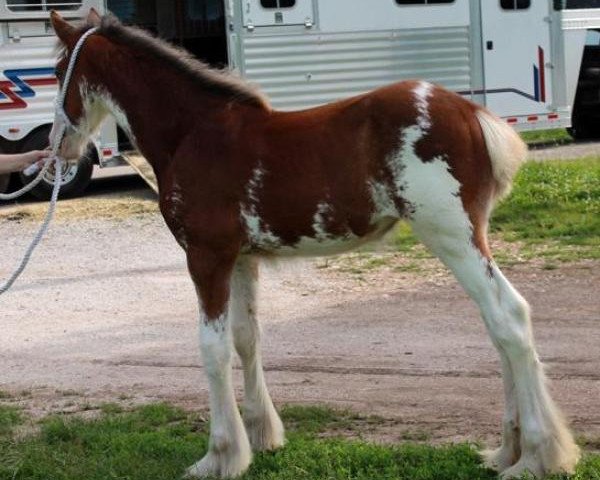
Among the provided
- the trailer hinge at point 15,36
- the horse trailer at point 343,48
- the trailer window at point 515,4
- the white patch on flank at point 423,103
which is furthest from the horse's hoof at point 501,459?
the trailer window at point 515,4

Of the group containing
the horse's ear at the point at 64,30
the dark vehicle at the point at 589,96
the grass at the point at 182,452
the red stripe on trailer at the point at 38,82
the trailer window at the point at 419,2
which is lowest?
the grass at the point at 182,452

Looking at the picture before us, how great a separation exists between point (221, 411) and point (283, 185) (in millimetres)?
Answer: 1062

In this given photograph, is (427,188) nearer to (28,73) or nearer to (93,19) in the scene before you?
(93,19)

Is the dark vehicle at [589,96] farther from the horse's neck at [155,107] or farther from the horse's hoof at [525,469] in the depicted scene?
the horse's hoof at [525,469]

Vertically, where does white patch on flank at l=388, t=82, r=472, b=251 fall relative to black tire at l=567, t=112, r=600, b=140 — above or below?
above

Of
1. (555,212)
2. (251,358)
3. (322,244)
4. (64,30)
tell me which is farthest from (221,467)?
(555,212)

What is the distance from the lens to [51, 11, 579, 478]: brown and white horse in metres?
Answer: 4.83

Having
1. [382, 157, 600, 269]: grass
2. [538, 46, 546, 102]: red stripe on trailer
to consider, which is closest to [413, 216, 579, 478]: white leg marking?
[382, 157, 600, 269]: grass

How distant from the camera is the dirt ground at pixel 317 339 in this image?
250 inches

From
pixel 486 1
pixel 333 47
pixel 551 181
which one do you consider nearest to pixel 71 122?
pixel 551 181

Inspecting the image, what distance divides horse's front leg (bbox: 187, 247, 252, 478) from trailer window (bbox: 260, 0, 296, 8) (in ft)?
30.3

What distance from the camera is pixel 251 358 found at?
5625 mm

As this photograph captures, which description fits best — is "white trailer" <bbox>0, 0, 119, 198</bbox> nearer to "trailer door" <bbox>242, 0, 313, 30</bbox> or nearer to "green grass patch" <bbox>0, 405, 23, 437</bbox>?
"trailer door" <bbox>242, 0, 313, 30</bbox>

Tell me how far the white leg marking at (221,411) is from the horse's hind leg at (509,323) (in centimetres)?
105
